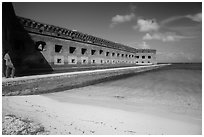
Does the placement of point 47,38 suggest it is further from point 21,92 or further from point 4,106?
point 4,106

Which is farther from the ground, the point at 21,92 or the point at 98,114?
the point at 21,92

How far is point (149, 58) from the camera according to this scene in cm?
4022

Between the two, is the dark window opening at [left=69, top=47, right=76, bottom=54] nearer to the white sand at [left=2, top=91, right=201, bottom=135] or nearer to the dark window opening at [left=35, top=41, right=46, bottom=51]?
the dark window opening at [left=35, top=41, right=46, bottom=51]

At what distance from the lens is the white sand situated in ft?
10.8

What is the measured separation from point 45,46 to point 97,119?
12.3m

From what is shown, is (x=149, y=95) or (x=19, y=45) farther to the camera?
(x=19, y=45)

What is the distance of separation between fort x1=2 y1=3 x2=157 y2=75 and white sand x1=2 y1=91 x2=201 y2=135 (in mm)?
5331

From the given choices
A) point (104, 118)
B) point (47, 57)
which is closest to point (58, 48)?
point (47, 57)

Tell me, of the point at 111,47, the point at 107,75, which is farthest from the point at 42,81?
the point at 111,47

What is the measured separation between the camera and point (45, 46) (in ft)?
47.0

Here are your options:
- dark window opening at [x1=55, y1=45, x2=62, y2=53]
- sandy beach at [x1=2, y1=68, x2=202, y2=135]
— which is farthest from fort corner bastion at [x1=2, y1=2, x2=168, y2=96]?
sandy beach at [x1=2, y1=68, x2=202, y2=135]

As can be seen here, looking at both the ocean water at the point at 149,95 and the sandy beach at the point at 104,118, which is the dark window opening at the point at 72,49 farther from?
the sandy beach at the point at 104,118

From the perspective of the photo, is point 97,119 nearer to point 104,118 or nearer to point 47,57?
point 104,118

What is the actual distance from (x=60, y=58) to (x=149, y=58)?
30.1 m
